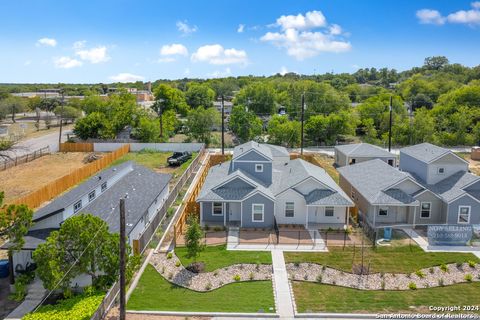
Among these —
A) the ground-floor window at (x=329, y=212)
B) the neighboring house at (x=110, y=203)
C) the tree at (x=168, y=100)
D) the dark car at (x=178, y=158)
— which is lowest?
the ground-floor window at (x=329, y=212)

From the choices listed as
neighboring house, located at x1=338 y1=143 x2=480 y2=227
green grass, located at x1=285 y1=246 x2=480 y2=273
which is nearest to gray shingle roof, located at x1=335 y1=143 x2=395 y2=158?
neighboring house, located at x1=338 y1=143 x2=480 y2=227

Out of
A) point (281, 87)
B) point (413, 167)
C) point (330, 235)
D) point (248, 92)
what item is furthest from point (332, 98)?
point (330, 235)

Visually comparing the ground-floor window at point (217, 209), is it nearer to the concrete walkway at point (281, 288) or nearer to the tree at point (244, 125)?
the concrete walkway at point (281, 288)

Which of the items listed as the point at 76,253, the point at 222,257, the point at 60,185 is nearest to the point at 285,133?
the point at 60,185

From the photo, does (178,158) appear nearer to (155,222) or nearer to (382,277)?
(155,222)

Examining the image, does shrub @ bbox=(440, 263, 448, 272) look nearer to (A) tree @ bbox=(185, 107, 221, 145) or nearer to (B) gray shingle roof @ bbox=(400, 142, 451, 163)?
(B) gray shingle roof @ bbox=(400, 142, 451, 163)

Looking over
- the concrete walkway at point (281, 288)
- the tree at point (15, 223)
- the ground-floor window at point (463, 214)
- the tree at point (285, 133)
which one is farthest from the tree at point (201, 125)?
the tree at point (15, 223)

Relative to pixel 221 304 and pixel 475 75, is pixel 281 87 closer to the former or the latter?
pixel 475 75

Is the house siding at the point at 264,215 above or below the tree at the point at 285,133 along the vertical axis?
below
